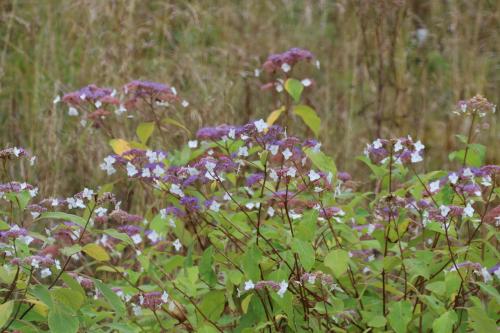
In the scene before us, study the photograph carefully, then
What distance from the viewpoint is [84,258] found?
362 cm

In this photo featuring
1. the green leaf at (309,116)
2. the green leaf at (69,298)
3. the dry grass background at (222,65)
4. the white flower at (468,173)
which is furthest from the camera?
the dry grass background at (222,65)

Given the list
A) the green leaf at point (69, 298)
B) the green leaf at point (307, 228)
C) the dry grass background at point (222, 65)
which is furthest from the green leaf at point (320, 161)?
the dry grass background at point (222, 65)

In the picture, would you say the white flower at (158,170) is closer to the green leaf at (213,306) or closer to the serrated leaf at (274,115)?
the green leaf at (213,306)

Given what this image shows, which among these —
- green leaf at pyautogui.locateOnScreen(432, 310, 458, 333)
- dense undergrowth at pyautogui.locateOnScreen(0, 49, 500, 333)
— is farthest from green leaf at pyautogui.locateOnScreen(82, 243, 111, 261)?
green leaf at pyautogui.locateOnScreen(432, 310, 458, 333)

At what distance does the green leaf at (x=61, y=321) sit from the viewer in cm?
187

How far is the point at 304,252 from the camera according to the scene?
2059 mm

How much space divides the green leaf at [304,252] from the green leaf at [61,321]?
20.7 inches

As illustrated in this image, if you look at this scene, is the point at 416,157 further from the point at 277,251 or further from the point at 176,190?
the point at 176,190

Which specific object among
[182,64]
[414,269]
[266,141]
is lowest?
[182,64]

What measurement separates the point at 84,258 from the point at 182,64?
1.20 m

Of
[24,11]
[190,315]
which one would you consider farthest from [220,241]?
[24,11]

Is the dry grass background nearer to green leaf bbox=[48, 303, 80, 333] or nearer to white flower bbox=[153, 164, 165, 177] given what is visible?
white flower bbox=[153, 164, 165, 177]

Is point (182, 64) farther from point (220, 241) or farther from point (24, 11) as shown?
point (220, 241)

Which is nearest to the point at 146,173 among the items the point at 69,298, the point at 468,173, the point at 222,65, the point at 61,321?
the point at 69,298
